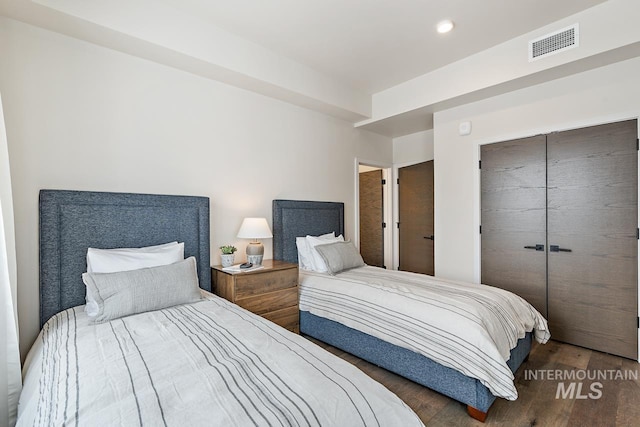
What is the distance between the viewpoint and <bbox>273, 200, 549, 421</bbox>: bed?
1.89 metres

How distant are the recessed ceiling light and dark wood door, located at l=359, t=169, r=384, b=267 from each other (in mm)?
2666

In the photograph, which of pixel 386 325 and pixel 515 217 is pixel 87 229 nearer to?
pixel 386 325

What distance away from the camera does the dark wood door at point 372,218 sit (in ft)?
17.1

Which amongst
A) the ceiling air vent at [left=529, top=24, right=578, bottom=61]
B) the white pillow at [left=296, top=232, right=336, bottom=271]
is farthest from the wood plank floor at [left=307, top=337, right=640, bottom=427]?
the ceiling air vent at [left=529, top=24, right=578, bottom=61]

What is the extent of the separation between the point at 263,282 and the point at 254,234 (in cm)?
48

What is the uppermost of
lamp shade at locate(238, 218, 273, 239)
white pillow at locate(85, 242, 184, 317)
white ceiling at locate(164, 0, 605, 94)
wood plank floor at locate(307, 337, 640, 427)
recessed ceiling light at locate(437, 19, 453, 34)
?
white ceiling at locate(164, 0, 605, 94)

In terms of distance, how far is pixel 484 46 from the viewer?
117 inches

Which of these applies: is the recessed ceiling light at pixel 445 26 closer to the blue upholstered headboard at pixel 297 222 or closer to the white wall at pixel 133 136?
the white wall at pixel 133 136

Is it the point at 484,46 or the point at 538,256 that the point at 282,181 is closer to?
the point at 484,46

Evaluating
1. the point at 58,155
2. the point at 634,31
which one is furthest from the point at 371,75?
the point at 58,155

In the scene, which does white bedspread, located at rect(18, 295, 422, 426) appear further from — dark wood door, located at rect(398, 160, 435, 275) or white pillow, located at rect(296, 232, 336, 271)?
dark wood door, located at rect(398, 160, 435, 275)

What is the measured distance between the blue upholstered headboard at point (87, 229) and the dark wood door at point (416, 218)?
10.5 ft

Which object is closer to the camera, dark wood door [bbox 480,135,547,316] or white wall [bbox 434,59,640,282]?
white wall [bbox 434,59,640,282]

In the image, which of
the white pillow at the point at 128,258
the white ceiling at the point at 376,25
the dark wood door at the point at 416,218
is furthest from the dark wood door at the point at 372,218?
the white pillow at the point at 128,258
